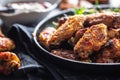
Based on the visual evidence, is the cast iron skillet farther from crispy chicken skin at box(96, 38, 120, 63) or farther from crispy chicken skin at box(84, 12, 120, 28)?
crispy chicken skin at box(84, 12, 120, 28)

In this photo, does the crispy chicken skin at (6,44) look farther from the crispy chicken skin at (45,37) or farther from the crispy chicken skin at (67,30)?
the crispy chicken skin at (67,30)

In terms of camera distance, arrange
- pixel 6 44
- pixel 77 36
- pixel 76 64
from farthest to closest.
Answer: pixel 6 44 → pixel 77 36 → pixel 76 64

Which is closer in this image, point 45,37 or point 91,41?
point 91,41

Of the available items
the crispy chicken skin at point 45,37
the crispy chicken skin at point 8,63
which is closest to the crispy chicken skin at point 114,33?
the crispy chicken skin at point 45,37

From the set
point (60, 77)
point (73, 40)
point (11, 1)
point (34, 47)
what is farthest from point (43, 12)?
point (60, 77)

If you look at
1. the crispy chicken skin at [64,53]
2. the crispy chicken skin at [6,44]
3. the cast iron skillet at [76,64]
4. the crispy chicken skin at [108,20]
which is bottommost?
the cast iron skillet at [76,64]

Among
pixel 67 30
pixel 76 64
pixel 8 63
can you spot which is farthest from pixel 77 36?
pixel 8 63

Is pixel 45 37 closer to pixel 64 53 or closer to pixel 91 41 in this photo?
pixel 64 53
